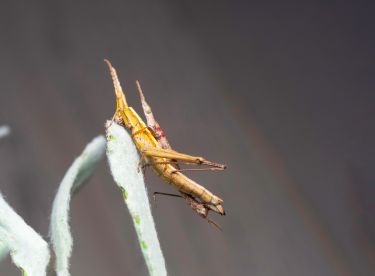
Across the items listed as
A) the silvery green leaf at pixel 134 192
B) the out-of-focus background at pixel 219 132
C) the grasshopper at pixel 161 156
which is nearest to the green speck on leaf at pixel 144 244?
the silvery green leaf at pixel 134 192

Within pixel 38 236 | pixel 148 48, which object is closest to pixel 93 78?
pixel 148 48

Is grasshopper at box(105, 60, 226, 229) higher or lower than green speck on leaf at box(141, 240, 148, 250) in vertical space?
higher

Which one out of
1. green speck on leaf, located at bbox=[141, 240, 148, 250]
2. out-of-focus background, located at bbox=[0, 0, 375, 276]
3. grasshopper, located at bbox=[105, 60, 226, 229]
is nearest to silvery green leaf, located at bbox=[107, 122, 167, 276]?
green speck on leaf, located at bbox=[141, 240, 148, 250]

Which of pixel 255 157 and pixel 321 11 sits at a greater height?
pixel 321 11

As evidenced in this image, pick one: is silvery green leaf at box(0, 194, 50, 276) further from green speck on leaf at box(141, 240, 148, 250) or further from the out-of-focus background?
the out-of-focus background

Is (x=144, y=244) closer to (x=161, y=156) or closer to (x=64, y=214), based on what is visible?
(x=64, y=214)

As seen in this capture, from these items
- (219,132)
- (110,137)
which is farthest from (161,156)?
(219,132)

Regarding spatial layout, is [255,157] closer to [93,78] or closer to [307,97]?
[307,97]
